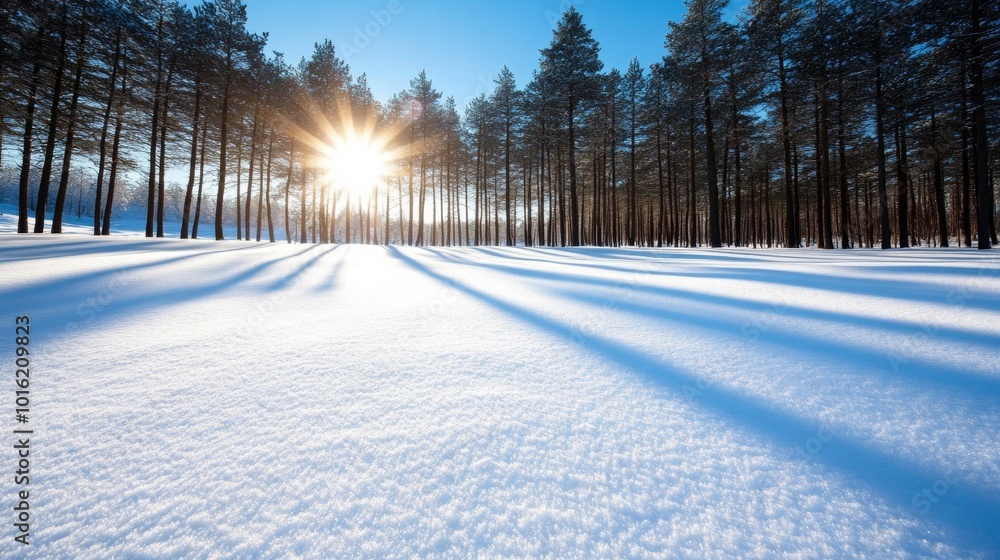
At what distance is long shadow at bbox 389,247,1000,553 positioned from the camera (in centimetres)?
73

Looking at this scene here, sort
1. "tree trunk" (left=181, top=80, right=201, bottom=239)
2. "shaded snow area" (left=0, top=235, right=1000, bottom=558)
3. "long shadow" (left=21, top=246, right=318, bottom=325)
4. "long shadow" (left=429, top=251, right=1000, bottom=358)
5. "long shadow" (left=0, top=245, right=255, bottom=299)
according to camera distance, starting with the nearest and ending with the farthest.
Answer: "shaded snow area" (left=0, top=235, right=1000, bottom=558) → "long shadow" (left=429, top=251, right=1000, bottom=358) → "long shadow" (left=21, top=246, right=318, bottom=325) → "long shadow" (left=0, top=245, right=255, bottom=299) → "tree trunk" (left=181, top=80, right=201, bottom=239)

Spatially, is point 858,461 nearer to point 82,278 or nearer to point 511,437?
point 511,437

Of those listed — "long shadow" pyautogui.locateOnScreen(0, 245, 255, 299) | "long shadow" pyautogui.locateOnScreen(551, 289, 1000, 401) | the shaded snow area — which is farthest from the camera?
"long shadow" pyautogui.locateOnScreen(0, 245, 255, 299)

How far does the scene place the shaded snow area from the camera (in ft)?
2.30

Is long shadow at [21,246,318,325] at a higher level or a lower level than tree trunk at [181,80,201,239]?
lower

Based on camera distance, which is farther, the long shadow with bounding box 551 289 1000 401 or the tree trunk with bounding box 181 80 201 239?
the tree trunk with bounding box 181 80 201 239

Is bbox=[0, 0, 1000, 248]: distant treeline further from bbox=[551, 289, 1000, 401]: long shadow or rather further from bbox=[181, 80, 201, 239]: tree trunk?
bbox=[551, 289, 1000, 401]: long shadow

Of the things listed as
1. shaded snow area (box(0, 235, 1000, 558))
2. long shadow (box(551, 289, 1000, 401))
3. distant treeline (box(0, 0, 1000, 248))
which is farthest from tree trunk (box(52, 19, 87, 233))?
long shadow (box(551, 289, 1000, 401))

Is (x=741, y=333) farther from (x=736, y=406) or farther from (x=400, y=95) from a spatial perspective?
(x=400, y=95)

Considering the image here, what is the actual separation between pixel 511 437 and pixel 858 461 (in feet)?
3.04

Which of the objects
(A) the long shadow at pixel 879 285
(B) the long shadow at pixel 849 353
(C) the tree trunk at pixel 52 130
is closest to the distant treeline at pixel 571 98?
(C) the tree trunk at pixel 52 130

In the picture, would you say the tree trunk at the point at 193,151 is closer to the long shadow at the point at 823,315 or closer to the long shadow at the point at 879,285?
the long shadow at the point at 823,315

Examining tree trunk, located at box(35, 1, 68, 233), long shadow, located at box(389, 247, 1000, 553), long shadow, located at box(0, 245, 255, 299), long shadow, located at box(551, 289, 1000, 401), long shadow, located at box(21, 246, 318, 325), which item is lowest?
long shadow, located at box(389, 247, 1000, 553)

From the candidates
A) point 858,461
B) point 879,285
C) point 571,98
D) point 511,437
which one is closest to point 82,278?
point 511,437
